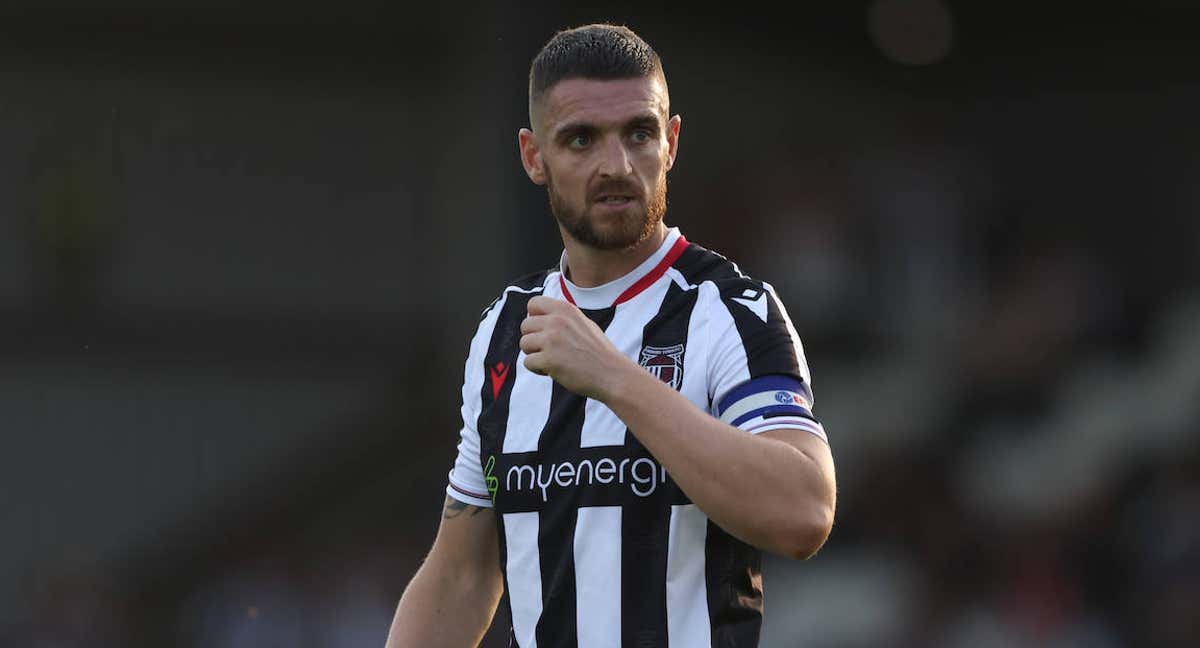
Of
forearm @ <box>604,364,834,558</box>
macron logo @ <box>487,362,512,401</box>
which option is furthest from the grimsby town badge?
macron logo @ <box>487,362,512,401</box>

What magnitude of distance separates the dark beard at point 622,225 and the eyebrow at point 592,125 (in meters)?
0.09

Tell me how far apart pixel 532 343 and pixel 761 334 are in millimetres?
390

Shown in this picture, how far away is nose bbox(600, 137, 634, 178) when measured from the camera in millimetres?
2770

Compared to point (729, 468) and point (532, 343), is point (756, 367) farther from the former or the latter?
point (532, 343)

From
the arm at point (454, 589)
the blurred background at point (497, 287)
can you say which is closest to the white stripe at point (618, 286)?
the arm at point (454, 589)

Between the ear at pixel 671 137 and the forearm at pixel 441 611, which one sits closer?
the ear at pixel 671 137

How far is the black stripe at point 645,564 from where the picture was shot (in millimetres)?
2691

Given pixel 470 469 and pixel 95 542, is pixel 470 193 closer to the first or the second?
pixel 95 542

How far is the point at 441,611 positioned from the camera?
10.1ft

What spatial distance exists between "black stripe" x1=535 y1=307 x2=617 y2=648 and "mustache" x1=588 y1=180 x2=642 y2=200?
0.34 metres

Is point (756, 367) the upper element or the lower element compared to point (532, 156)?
lower

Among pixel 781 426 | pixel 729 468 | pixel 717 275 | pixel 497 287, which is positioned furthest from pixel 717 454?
pixel 497 287

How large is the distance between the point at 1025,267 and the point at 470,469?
651 cm

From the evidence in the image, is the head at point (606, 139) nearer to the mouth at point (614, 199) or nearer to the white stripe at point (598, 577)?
the mouth at point (614, 199)
